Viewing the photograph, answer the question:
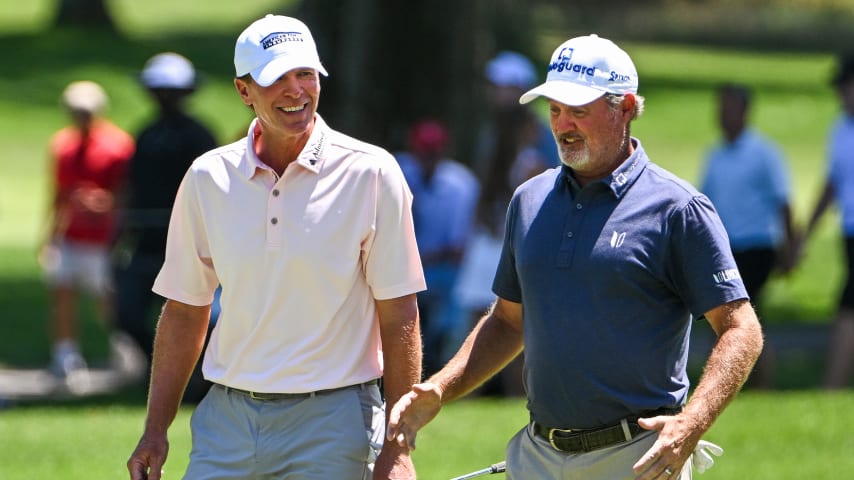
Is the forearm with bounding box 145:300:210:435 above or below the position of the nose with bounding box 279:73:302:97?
below

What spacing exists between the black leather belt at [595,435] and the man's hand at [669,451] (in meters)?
0.32

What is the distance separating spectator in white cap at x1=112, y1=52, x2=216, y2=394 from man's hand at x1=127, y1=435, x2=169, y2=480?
6.12 m

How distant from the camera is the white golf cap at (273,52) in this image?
505cm

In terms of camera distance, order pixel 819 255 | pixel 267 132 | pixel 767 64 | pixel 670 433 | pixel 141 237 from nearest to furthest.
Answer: pixel 670 433, pixel 267 132, pixel 141 237, pixel 819 255, pixel 767 64

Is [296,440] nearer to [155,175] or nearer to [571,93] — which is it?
[571,93]

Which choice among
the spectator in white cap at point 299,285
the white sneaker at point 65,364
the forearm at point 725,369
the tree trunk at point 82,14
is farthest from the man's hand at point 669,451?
the tree trunk at point 82,14

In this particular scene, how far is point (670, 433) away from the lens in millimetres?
4504

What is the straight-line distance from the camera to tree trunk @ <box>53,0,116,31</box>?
41.8 meters

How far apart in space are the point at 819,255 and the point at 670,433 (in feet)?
60.6

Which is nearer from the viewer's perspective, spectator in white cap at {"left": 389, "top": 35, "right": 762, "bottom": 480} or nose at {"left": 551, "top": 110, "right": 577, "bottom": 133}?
spectator in white cap at {"left": 389, "top": 35, "right": 762, "bottom": 480}

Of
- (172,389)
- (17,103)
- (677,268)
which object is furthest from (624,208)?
(17,103)

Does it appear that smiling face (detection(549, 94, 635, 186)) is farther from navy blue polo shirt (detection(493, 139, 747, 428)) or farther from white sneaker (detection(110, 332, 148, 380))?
white sneaker (detection(110, 332, 148, 380))

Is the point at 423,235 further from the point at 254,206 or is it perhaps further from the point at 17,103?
the point at 17,103

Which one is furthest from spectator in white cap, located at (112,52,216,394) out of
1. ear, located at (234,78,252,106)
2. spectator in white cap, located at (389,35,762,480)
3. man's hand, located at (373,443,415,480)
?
spectator in white cap, located at (389,35,762,480)
